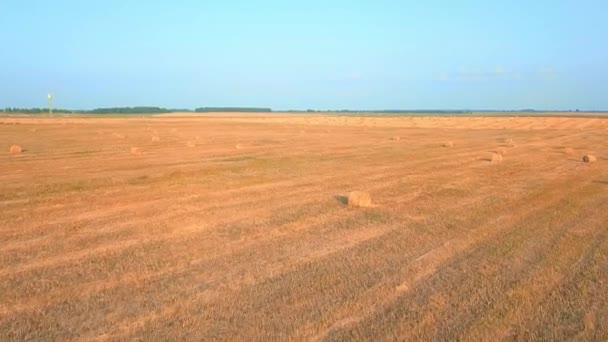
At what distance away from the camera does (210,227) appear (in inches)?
374

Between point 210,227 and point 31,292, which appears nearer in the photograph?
point 31,292

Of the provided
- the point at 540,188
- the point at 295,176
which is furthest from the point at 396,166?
the point at 540,188

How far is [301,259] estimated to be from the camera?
24.9ft

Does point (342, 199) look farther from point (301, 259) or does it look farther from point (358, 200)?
point (301, 259)

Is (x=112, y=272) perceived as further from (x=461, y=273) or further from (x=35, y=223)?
(x=461, y=273)

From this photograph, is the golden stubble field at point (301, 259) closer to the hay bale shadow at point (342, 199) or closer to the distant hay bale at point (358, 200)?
the hay bale shadow at point (342, 199)

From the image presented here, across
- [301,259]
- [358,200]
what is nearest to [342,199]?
[358,200]

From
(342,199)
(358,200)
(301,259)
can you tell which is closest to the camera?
(301,259)

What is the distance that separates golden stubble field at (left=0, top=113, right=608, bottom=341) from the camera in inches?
209

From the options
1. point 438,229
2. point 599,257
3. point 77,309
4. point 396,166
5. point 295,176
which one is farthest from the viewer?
point 396,166

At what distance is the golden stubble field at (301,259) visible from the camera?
532cm

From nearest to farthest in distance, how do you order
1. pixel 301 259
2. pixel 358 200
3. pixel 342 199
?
pixel 301 259 < pixel 358 200 < pixel 342 199

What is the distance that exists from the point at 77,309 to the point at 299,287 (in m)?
2.53

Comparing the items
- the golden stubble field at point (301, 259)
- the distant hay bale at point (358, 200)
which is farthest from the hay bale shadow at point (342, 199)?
the distant hay bale at point (358, 200)
